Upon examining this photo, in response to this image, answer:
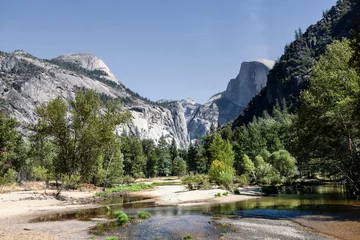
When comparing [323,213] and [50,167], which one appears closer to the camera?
[323,213]

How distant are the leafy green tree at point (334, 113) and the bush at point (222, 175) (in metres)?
18.1

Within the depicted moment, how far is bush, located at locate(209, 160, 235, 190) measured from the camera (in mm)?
52656

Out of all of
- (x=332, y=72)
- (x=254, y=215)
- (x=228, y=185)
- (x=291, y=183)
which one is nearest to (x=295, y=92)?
(x=291, y=183)

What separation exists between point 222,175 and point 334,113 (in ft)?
82.2

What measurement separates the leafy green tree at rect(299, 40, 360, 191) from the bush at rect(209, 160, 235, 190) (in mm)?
18140

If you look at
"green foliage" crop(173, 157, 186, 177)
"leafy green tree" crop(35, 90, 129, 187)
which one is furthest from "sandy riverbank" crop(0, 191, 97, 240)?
"green foliage" crop(173, 157, 186, 177)

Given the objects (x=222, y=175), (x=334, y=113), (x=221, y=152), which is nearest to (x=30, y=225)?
(x=334, y=113)

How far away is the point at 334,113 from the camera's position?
32219mm

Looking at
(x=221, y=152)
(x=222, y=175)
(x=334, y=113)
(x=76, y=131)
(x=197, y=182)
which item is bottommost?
(x=197, y=182)

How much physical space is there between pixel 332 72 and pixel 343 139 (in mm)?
8558

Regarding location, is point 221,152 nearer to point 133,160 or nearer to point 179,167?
point 133,160

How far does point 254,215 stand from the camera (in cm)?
2600

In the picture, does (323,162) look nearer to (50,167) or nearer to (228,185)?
(228,185)

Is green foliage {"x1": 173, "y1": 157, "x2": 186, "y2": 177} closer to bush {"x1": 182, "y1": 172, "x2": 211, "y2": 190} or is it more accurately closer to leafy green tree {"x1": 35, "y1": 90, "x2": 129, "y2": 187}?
bush {"x1": 182, "y1": 172, "x2": 211, "y2": 190}
